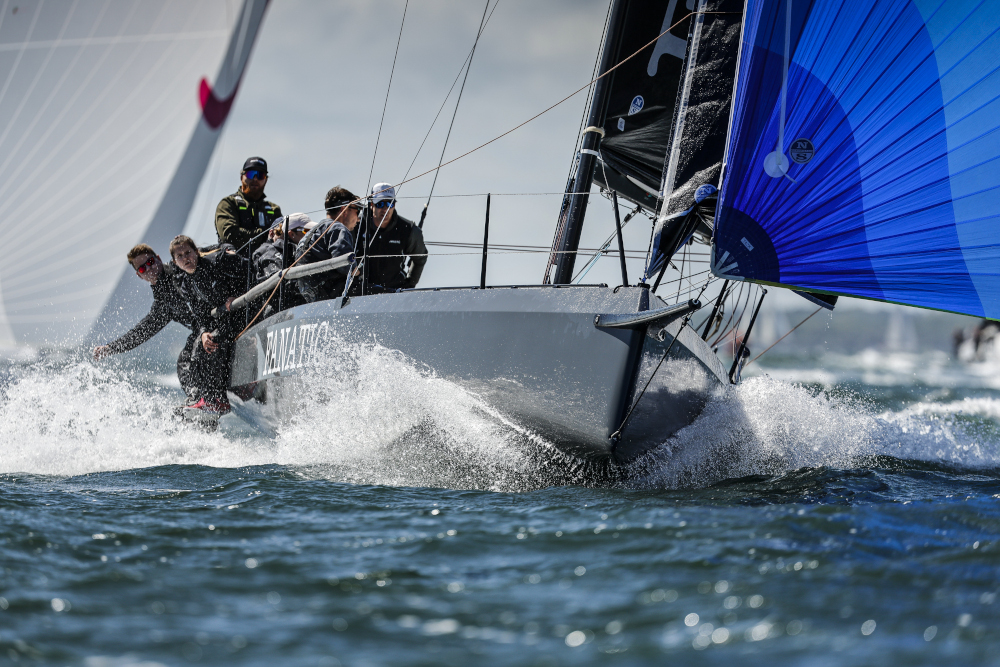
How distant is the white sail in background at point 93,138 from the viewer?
668 centimetres

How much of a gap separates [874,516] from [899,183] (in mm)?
1561

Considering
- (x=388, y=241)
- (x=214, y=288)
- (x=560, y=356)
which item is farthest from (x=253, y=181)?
(x=560, y=356)

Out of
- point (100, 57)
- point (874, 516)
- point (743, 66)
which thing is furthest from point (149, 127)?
point (874, 516)

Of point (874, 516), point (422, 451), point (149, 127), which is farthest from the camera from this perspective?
point (149, 127)

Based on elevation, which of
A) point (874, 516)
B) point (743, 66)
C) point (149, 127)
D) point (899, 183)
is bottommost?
point (874, 516)

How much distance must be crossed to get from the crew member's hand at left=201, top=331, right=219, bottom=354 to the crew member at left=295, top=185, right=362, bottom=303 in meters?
1.03

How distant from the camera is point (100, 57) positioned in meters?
7.32

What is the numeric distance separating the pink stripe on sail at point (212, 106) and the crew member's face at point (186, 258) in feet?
14.8

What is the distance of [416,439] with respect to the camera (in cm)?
372

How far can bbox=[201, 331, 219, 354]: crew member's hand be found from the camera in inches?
213

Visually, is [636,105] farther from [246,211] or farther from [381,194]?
[246,211]

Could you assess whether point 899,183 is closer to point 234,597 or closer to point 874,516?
point 874,516

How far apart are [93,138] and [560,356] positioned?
6275 mm

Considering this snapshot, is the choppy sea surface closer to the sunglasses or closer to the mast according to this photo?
the mast
